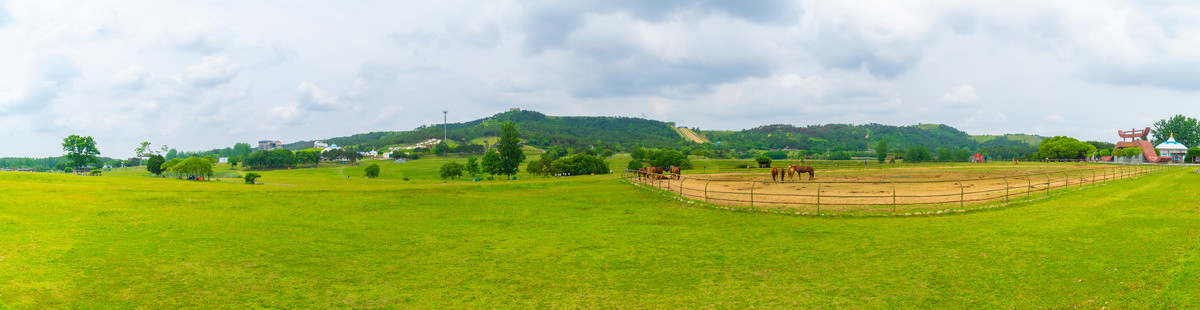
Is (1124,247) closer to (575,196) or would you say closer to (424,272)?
(424,272)

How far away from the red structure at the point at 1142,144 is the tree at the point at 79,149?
15075cm

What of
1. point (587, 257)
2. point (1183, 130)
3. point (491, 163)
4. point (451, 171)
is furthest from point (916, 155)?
point (587, 257)

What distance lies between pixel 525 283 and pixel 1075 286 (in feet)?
35.1

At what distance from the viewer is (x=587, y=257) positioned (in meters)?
12.9

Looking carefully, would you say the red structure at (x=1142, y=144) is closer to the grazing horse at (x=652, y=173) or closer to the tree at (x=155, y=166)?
the grazing horse at (x=652, y=173)

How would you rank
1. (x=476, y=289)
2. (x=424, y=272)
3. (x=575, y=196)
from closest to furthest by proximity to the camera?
1. (x=476, y=289)
2. (x=424, y=272)
3. (x=575, y=196)

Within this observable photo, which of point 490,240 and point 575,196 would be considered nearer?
A: point 490,240

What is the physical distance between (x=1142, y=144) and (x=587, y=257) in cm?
10189

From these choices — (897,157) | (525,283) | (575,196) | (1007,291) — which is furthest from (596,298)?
(897,157)

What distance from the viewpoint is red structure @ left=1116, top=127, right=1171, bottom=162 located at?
68.6 meters

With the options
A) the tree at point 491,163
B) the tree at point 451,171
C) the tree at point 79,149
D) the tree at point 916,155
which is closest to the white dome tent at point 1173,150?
the tree at point 916,155

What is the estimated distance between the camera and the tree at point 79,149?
72.8 metres

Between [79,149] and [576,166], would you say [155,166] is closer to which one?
[79,149]

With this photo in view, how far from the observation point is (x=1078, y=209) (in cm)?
1817
